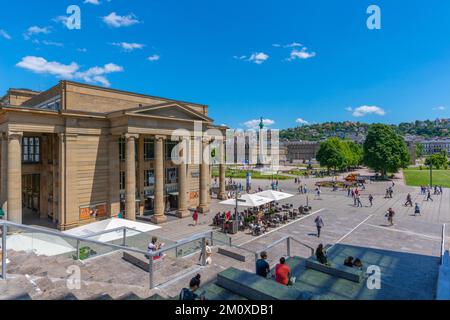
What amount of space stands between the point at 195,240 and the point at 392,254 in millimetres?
10953

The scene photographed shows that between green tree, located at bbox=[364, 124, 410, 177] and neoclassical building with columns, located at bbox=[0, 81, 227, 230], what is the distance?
48.6m

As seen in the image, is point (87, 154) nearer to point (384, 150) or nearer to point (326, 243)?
point (326, 243)

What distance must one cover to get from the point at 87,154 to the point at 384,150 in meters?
60.2

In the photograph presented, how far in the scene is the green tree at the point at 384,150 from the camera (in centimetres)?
6072

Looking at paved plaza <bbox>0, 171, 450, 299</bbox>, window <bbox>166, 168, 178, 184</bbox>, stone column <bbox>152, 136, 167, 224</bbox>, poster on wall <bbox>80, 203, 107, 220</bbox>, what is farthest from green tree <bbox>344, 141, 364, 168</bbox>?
poster on wall <bbox>80, 203, 107, 220</bbox>

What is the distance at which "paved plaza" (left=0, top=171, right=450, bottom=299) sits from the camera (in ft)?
Answer: 26.0

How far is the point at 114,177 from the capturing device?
24078 mm

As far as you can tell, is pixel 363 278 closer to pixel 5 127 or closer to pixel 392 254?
pixel 392 254

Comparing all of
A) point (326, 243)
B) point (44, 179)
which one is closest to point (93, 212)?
point (44, 179)

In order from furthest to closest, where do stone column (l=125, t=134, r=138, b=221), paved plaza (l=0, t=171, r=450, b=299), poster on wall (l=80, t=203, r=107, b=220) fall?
stone column (l=125, t=134, r=138, b=221), poster on wall (l=80, t=203, r=107, b=220), paved plaza (l=0, t=171, r=450, b=299)

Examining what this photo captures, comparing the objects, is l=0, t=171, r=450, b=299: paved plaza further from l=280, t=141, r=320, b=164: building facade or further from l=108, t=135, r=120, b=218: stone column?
l=280, t=141, r=320, b=164: building facade

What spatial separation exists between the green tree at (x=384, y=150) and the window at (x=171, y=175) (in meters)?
49.8

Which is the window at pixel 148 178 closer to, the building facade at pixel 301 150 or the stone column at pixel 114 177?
the stone column at pixel 114 177
